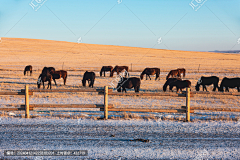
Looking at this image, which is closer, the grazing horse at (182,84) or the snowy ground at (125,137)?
the snowy ground at (125,137)

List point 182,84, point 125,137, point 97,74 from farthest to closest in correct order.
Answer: point 97,74
point 182,84
point 125,137

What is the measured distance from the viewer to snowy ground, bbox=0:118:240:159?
241 inches

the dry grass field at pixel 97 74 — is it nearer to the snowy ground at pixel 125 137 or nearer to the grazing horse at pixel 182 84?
the grazing horse at pixel 182 84

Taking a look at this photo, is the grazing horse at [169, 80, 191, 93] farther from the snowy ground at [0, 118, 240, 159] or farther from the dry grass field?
the snowy ground at [0, 118, 240, 159]

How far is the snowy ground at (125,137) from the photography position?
6113 millimetres

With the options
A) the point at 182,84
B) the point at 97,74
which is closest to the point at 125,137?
the point at 182,84

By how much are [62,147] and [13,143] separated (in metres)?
1.41

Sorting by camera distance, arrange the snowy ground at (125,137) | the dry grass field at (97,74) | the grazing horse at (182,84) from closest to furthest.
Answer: the snowy ground at (125,137) → the dry grass field at (97,74) → the grazing horse at (182,84)

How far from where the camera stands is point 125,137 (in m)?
7.28

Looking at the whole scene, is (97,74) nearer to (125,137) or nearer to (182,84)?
(182,84)

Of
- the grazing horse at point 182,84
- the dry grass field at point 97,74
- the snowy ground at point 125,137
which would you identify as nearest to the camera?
the snowy ground at point 125,137

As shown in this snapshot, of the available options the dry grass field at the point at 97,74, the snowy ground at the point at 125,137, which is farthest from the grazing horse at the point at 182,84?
the snowy ground at the point at 125,137

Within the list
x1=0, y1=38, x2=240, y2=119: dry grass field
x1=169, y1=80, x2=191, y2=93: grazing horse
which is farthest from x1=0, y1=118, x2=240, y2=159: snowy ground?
x1=169, y1=80, x2=191, y2=93: grazing horse

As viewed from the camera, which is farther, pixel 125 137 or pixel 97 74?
pixel 97 74
